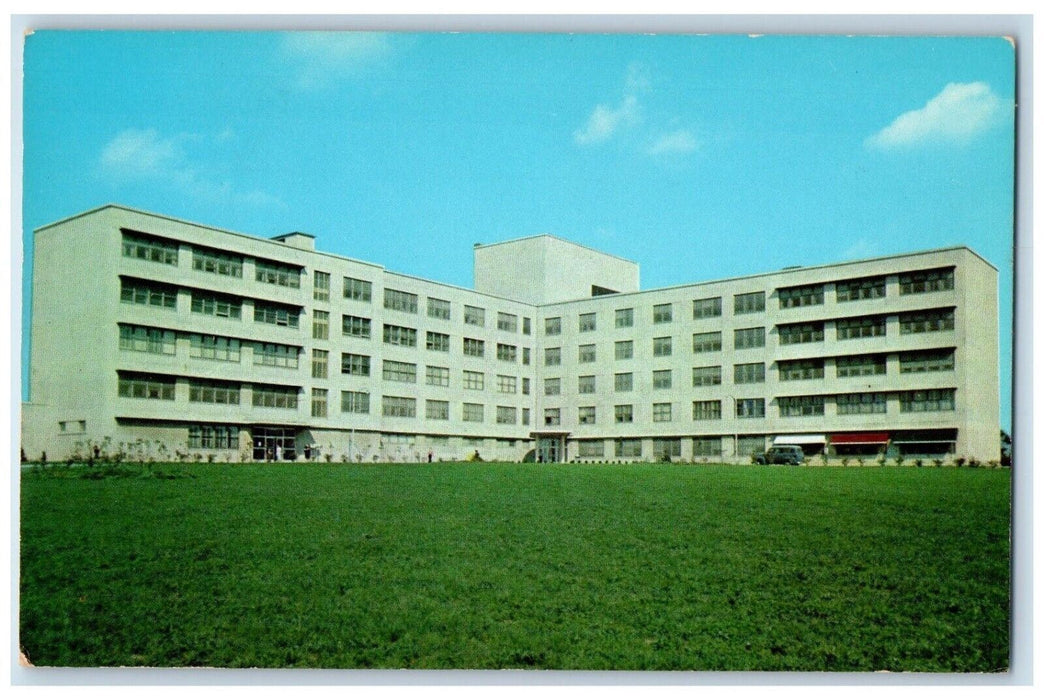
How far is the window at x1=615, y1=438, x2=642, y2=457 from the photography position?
34.6m

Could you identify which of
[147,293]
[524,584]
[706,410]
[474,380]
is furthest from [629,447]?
[524,584]

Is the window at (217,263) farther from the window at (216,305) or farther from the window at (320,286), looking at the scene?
the window at (320,286)

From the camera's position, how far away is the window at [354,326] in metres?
36.4

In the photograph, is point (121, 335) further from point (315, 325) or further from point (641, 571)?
point (641, 571)

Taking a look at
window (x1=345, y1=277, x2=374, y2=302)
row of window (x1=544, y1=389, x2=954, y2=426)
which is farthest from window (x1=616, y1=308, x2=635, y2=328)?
window (x1=345, y1=277, x2=374, y2=302)

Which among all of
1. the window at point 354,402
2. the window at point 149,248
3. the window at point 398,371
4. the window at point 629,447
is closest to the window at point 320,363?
the window at point 354,402

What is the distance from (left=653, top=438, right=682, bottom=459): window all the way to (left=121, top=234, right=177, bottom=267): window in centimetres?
1833

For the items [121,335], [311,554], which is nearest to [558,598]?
[311,554]

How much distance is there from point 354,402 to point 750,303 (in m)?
19.9

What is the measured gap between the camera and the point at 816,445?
2069 cm

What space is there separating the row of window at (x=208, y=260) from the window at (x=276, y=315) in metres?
0.91

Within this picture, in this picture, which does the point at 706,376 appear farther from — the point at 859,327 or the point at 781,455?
the point at 859,327

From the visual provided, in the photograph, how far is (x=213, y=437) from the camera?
31.3 m

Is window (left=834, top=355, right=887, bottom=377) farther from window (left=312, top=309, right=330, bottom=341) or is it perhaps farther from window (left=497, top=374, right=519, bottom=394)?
window (left=497, top=374, right=519, bottom=394)
